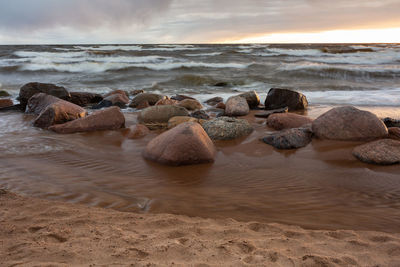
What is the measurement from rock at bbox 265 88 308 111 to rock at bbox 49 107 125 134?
3.42 meters

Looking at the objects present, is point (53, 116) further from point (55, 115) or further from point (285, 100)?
point (285, 100)

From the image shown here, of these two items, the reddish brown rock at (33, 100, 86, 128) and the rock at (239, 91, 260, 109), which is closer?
the reddish brown rock at (33, 100, 86, 128)

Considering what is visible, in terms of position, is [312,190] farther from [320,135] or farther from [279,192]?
[320,135]

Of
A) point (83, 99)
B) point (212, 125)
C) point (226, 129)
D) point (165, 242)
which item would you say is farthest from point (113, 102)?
point (165, 242)

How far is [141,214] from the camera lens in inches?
95.0

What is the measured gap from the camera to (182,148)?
11.6 feet

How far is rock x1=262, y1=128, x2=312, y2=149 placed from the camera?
4043 mm

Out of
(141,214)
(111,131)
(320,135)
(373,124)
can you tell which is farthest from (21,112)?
(373,124)

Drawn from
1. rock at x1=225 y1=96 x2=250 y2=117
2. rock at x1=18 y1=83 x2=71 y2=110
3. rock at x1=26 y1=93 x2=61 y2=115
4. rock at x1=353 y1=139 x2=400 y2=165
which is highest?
rock at x1=18 y1=83 x2=71 y2=110

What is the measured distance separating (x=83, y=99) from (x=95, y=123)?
11.1 ft

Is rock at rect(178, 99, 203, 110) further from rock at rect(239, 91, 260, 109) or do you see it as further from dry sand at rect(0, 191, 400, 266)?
dry sand at rect(0, 191, 400, 266)

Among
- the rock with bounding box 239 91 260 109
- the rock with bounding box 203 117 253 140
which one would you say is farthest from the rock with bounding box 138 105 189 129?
the rock with bounding box 239 91 260 109

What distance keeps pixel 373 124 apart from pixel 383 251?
2791 mm

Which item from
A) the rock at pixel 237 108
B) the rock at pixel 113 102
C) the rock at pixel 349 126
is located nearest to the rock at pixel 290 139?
the rock at pixel 349 126
